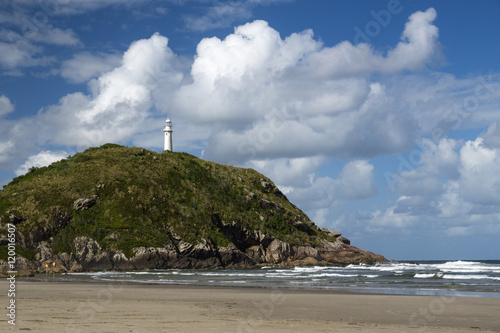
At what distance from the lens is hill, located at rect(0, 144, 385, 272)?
77.2 metres

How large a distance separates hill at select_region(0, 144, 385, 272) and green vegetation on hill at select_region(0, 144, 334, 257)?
7.5 inches

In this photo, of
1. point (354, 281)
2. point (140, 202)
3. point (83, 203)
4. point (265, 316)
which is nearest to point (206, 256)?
point (140, 202)

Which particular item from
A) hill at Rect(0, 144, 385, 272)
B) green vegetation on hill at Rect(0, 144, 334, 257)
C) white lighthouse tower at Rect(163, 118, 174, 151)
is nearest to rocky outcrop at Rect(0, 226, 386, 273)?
hill at Rect(0, 144, 385, 272)

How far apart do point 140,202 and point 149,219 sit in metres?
4.26

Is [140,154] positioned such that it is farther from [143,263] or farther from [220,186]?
[143,263]

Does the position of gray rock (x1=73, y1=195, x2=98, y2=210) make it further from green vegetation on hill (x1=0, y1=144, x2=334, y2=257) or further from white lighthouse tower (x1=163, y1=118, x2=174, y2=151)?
white lighthouse tower (x1=163, y1=118, x2=174, y2=151)

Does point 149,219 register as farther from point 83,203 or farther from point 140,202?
point 83,203

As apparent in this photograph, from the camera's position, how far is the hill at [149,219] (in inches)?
3041

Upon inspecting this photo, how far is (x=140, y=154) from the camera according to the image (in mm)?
107250

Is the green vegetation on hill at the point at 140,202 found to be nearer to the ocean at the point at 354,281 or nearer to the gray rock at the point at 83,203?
the gray rock at the point at 83,203

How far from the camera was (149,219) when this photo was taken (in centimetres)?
8538

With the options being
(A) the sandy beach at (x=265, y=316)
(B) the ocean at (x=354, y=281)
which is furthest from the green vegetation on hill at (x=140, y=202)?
(A) the sandy beach at (x=265, y=316)

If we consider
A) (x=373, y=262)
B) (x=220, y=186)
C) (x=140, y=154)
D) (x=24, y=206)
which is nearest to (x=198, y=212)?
(x=220, y=186)

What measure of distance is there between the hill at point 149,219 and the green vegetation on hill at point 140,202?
0.19 meters
